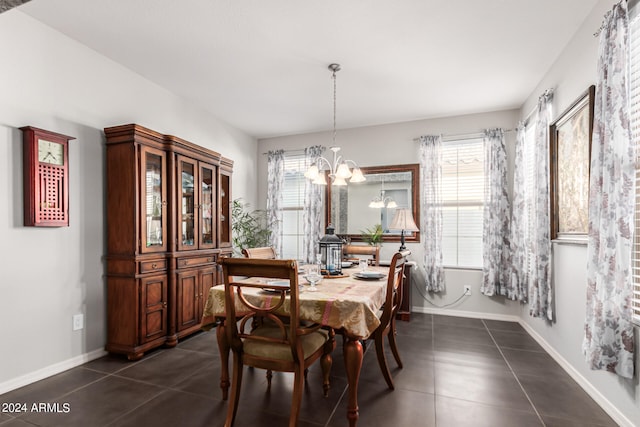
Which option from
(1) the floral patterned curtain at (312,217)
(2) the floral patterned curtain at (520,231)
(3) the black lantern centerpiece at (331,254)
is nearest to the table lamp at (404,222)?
(2) the floral patterned curtain at (520,231)

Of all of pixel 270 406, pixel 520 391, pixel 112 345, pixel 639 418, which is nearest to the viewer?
pixel 639 418

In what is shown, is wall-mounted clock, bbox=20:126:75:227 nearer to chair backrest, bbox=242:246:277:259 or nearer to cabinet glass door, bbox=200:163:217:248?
cabinet glass door, bbox=200:163:217:248

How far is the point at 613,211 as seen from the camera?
194 cm

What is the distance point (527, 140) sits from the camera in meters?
3.93

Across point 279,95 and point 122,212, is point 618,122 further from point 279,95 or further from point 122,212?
point 122,212

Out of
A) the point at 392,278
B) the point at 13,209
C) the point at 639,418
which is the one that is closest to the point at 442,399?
the point at 392,278

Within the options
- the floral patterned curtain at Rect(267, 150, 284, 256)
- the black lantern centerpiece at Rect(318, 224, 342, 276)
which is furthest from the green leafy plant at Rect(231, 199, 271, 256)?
the black lantern centerpiece at Rect(318, 224, 342, 276)

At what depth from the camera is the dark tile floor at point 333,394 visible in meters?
2.05

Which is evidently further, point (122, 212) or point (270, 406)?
point (122, 212)

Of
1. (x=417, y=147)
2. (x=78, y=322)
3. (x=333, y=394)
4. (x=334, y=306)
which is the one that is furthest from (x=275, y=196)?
(x=334, y=306)

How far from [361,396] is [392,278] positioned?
85cm

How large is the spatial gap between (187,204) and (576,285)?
3631mm

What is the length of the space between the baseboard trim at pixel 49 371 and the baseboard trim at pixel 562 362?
3.74 metres

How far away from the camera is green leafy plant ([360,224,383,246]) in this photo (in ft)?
16.0
